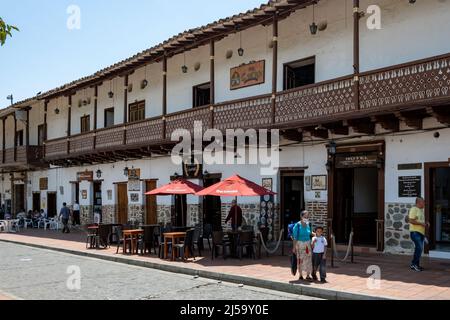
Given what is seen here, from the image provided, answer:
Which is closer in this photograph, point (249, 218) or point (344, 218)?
point (344, 218)

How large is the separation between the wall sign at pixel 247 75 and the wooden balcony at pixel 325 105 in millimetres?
1702

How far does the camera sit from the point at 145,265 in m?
12.9

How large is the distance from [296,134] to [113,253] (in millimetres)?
6707

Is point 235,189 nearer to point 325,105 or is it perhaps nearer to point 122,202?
point 325,105

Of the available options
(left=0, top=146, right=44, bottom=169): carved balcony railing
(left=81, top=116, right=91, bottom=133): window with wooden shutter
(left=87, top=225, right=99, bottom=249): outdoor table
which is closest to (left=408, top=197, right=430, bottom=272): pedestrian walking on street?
(left=87, top=225, right=99, bottom=249): outdoor table

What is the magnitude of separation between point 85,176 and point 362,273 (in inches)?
749

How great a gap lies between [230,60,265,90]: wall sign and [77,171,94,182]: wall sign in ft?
36.6

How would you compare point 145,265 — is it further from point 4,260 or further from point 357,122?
point 357,122

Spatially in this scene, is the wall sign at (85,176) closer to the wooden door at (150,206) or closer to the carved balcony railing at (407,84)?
the wooden door at (150,206)

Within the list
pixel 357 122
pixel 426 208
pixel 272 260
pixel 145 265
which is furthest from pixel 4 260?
pixel 426 208

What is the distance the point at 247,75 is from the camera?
17.4 m

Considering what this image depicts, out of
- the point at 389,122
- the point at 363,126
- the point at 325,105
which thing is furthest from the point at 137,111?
the point at 389,122

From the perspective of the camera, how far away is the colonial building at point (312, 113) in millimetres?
12227

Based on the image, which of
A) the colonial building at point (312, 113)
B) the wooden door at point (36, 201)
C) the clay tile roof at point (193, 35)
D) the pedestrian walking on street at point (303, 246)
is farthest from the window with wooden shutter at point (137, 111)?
the pedestrian walking on street at point (303, 246)
